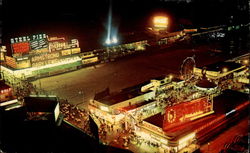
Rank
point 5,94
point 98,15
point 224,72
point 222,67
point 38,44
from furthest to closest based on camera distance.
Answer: point 98,15 → point 38,44 → point 222,67 → point 224,72 → point 5,94

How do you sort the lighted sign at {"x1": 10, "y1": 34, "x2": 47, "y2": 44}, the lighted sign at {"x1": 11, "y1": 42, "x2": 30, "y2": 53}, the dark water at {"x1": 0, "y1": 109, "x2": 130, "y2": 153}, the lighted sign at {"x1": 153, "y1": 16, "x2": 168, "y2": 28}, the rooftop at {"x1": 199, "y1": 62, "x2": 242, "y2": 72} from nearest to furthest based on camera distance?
the dark water at {"x1": 0, "y1": 109, "x2": 130, "y2": 153} < the rooftop at {"x1": 199, "y1": 62, "x2": 242, "y2": 72} < the lighted sign at {"x1": 10, "y1": 34, "x2": 47, "y2": 44} < the lighted sign at {"x1": 11, "y1": 42, "x2": 30, "y2": 53} < the lighted sign at {"x1": 153, "y1": 16, "x2": 168, "y2": 28}

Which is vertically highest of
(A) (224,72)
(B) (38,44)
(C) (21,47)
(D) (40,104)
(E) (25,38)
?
(E) (25,38)

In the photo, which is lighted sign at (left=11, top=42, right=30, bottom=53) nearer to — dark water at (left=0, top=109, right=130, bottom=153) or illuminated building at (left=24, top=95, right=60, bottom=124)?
illuminated building at (left=24, top=95, right=60, bottom=124)

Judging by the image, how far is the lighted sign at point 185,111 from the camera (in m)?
16.5

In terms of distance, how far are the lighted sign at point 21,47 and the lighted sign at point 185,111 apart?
77.5 ft

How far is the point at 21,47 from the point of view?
107 ft

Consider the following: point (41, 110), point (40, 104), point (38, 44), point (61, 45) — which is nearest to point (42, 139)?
point (41, 110)

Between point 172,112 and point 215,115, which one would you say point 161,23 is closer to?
point 215,115

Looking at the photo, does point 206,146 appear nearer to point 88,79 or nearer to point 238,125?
point 238,125

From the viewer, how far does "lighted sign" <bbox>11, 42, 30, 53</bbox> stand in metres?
32.2

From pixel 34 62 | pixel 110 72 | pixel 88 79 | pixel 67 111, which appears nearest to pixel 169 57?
pixel 110 72

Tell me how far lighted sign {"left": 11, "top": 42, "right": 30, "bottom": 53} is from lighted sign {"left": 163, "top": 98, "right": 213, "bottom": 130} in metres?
23.6

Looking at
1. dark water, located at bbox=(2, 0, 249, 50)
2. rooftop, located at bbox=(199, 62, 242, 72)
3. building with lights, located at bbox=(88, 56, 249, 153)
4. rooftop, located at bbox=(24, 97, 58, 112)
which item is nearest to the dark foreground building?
rooftop, located at bbox=(24, 97, 58, 112)

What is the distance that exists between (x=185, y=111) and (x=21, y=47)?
24.1m
